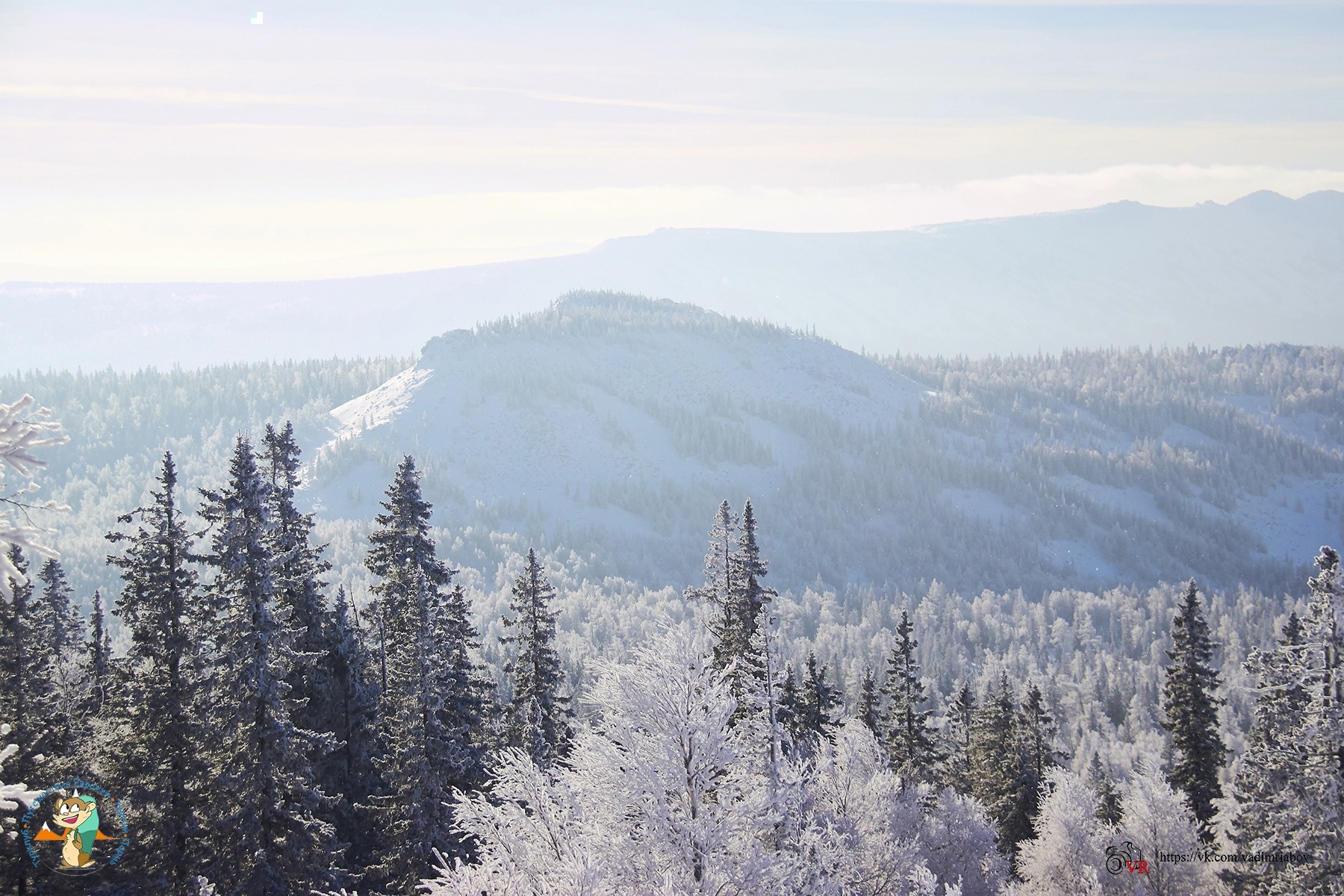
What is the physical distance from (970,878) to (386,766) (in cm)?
2219

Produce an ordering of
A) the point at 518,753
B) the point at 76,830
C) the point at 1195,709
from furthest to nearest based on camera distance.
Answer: the point at 1195,709 < the point at 76,830 < the point at 518,753

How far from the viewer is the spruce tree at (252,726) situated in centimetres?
2712

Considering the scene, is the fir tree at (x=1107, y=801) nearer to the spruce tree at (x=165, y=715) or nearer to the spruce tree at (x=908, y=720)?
the spruce tree at (x=908, y=720)

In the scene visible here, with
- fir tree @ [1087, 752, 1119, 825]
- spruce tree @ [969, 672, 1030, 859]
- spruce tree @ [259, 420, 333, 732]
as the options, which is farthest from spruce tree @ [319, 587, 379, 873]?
fir tree @ [1087, 752, 1119, 825]

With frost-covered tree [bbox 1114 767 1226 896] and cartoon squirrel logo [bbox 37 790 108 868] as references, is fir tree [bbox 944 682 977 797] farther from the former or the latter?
cartoon squirrel logo [bbox 37 790 108 868]

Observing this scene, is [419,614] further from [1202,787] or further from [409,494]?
[1202,787]

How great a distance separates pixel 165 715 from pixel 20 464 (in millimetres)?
22690

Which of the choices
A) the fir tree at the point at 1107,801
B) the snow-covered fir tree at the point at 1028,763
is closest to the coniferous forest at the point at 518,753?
the snow-covered fir tree at the point at 1028,763

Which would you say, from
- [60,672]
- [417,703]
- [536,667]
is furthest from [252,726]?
[60,672]

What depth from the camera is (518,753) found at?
17922 millimetres

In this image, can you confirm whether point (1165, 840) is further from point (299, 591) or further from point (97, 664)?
point (97, 664)

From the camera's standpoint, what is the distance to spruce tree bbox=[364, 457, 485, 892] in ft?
98.4

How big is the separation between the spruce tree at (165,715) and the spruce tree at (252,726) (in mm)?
684

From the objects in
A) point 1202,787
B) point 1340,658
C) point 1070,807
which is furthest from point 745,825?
point 1202,787
